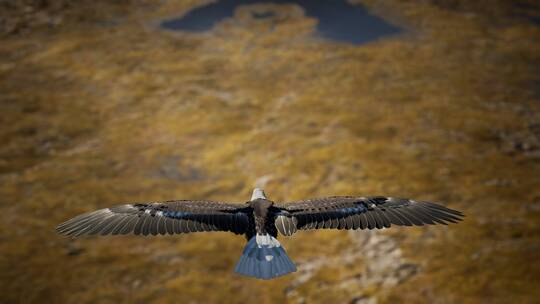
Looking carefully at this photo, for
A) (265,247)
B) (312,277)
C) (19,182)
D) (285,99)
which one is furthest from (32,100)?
(265,247)

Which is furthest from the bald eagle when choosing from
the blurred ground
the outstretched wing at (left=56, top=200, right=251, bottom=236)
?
the blurred ground

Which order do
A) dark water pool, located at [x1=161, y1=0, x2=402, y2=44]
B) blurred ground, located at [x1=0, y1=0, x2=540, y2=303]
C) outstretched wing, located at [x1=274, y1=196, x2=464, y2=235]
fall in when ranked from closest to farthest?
1. outstretched wing, located at [x1=274, y1=196, x2=464, y2=235]
2. blurred ground, located at [x1=0, y1=0, x2=540, y2=303]
3. dark water pool, located at [x1=161, y1=0, x2=402, y2=44]

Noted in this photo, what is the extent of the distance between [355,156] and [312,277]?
404cm

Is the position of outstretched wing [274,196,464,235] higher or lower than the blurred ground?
higher

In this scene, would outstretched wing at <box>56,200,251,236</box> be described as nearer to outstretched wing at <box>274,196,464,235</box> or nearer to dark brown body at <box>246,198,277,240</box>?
dark brown body at <box>246,198,277,240</box>

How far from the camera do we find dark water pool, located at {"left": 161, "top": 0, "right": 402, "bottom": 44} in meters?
20.1

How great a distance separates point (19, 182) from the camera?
1315 centimetres

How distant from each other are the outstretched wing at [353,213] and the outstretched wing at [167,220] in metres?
0.51

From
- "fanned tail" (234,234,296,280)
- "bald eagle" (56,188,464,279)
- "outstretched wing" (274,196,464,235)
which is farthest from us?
"outstretched wing" (274,196,464,235)

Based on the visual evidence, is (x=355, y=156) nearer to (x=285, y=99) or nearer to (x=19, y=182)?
(x=285, y=99)

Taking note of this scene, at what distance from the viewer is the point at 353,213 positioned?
6523mm

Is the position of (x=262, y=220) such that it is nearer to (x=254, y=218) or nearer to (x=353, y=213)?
(x=254, y=218)

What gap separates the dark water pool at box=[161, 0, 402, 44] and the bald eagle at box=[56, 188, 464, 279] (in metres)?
13.6

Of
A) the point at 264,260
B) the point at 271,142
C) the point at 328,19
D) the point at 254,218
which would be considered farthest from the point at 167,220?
the point at 328,19
